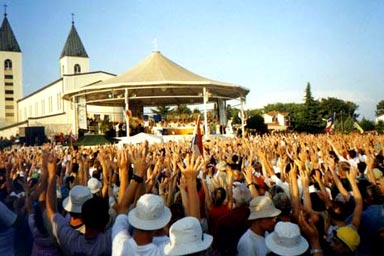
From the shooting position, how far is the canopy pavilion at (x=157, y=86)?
31.9 metres

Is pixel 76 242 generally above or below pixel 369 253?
above

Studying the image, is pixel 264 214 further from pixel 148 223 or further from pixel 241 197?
pixel 148 223

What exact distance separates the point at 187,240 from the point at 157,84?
95.3 feet

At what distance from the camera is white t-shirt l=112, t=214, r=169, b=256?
3.19m

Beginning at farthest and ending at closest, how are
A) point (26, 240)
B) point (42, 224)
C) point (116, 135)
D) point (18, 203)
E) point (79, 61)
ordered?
point (79, 61) → point (116, 135) → point (18, 203) → point (26, 240) → point (42, 224)

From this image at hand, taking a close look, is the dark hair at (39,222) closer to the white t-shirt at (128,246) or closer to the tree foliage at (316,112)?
the white t-shirt at (128,246)

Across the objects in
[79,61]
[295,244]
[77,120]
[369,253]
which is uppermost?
[79,61]

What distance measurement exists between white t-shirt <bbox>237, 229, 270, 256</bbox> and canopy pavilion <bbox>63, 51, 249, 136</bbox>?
26.2m

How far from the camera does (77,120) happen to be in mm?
35406

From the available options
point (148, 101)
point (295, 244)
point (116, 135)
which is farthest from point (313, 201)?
point (148, 101)

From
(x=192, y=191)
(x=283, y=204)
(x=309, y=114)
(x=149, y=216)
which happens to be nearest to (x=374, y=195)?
(x=283, y=204)

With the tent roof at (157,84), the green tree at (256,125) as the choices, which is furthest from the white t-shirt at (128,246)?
the green tree at (256,125)

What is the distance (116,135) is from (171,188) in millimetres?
29929

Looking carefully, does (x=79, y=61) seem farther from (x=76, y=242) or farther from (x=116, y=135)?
(x=76, y=242)
